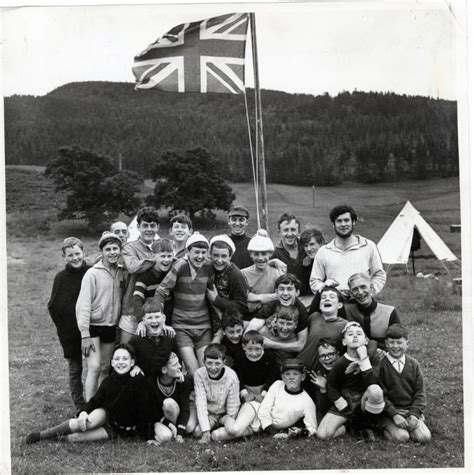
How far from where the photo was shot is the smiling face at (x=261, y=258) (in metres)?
4.28

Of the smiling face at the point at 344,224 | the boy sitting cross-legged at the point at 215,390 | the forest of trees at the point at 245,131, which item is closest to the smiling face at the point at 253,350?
the boy sitting cross-legged at the point at 215,390

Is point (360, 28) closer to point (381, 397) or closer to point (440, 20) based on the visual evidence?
point (440, 20)

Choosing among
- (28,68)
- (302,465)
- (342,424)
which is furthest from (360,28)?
(302,465)

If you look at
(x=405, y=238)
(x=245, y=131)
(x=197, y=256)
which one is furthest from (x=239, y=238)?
(x=245, y=131)

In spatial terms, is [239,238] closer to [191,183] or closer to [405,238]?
[405,238]

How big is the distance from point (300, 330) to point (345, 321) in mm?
339

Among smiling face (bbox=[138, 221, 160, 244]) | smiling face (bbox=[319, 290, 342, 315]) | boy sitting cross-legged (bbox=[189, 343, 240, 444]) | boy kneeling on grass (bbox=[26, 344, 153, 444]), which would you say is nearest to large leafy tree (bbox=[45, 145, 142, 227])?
smiling face (bbox=[138, 221, 160, 244])

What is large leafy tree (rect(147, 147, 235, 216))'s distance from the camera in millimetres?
12125

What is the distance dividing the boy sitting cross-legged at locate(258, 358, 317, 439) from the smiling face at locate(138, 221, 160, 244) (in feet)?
4.80

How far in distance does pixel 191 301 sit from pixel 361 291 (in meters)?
1.27

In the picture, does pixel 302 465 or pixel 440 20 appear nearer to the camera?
pixel 302 465

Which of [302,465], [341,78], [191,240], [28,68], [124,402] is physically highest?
[341,78]

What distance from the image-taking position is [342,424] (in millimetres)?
3885

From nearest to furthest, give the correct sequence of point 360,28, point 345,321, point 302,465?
1. point 302,465
2. point 345,321
3. point 360,28
